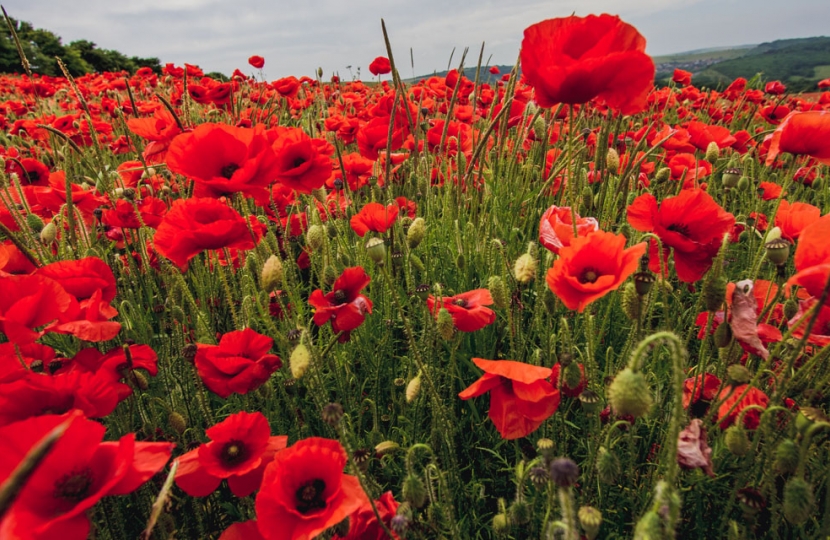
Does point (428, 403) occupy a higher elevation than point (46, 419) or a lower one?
lower

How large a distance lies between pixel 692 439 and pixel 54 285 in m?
1.37

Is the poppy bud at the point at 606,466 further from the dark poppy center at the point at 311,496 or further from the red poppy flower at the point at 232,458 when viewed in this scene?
the red poppy flower at the point at 232,458

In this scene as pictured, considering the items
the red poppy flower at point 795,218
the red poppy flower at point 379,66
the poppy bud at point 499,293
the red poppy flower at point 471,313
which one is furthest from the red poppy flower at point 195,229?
the red poppy flower at point 379,66

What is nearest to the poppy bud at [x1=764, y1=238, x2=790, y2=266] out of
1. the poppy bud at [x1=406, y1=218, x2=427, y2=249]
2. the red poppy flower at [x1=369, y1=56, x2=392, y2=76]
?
the poppy bud at [x1=406, y1=218, x2=427, y2=249]

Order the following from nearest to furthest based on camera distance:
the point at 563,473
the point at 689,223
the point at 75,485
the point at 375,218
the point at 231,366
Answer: the point at 563,473 → the point at 75,485 → the point at 231,366 → the point at 689,223 → the point at 375,218

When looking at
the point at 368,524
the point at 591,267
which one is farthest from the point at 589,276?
the point at 368,524

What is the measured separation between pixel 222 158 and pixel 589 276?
108 centimetres

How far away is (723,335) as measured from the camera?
107cm

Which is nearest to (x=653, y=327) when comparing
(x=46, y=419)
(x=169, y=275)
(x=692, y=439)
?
(x=692, y=439)

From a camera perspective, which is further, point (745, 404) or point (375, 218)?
point (375, 218)

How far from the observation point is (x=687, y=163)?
244 centimetres

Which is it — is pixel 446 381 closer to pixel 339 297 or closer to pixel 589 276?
Result: pixel 339 297

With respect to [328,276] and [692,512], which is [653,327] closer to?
[692,512]

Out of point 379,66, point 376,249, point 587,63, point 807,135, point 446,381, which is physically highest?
point 379,66
